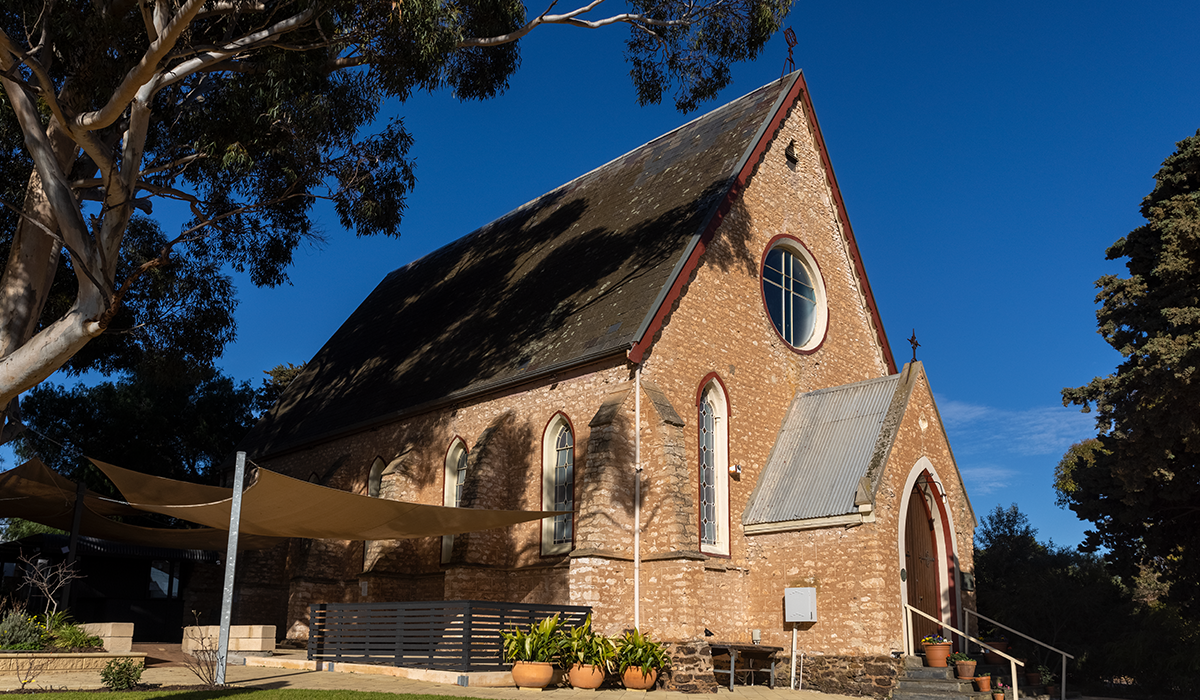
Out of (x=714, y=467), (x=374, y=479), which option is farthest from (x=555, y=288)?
(x=374, y=479)

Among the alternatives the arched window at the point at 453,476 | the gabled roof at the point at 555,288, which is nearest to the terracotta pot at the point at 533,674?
the gabled roof at the point at 555,288

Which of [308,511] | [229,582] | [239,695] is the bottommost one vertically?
[239,695]

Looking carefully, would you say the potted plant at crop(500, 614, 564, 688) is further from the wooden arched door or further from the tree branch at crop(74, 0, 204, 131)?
the tree branch at crop(74, 0, 204, 131)

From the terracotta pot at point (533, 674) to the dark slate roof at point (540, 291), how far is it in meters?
5.42

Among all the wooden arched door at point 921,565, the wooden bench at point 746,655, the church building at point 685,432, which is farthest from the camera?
the wooden arched door at point 921,565

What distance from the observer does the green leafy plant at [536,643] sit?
1254 centimetres

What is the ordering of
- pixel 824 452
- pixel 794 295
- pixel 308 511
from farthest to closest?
pixel 794 295
pixel 824 452
pixel 308 511

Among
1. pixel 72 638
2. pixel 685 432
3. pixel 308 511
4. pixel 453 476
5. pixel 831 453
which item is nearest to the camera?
pixel 308 511

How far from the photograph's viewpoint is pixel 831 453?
16172 millimetres

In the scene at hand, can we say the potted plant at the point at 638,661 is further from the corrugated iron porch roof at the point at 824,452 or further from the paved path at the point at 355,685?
the corrugated iron porch roof at the point at 824,452

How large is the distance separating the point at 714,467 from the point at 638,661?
4.39 meters

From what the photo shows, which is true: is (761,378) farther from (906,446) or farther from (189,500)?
(189,500)

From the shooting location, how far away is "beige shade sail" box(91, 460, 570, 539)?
12.4 meters

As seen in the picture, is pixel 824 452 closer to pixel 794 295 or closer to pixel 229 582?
pixel 794 295
